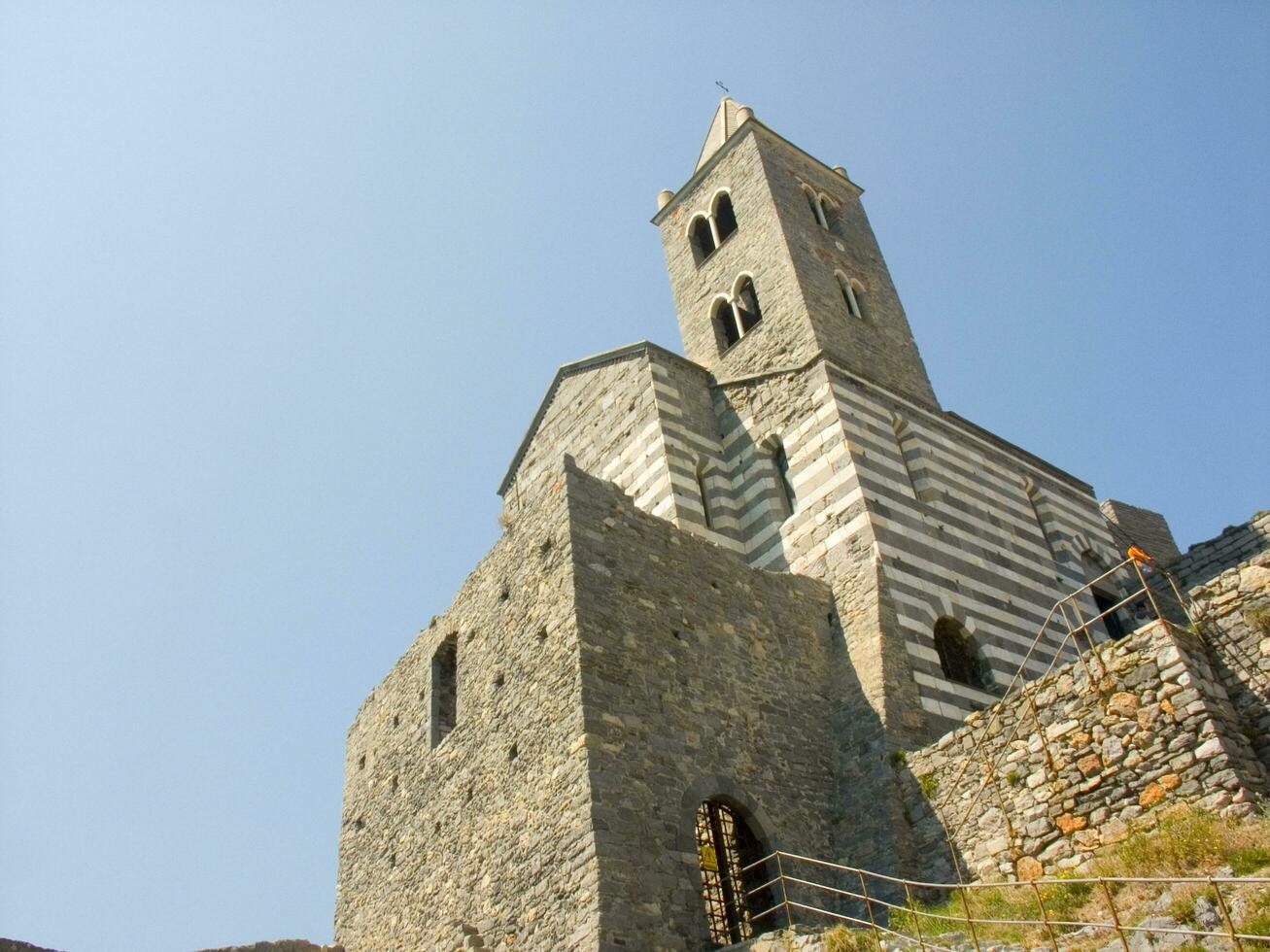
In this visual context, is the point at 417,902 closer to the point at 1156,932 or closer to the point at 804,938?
the point at 804,938

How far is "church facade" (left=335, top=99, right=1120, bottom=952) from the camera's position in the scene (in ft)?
41.7

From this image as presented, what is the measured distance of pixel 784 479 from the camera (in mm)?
19000

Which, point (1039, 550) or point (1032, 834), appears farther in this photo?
point (1039, 550)

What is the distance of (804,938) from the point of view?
10477mm

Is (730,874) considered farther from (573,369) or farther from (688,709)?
(573,369)

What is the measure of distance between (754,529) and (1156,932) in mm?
10462

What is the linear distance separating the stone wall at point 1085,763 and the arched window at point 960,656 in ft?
9.48

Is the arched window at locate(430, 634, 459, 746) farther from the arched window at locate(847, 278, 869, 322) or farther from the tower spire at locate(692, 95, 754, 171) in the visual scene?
the tower spire at locate(692, 95, 754, 171)

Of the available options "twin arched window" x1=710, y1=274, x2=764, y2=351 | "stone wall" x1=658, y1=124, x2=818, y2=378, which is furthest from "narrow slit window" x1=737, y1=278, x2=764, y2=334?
"stone wall" x1=658, y1=124, x2=818, y2=378

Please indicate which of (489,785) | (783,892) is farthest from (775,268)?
(783,892)

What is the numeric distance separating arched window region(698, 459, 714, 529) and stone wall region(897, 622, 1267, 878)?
6.39 meters

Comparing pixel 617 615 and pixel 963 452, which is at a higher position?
pixel 963 452

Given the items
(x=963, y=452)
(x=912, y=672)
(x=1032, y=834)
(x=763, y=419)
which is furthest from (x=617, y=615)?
(x=963, y=452)

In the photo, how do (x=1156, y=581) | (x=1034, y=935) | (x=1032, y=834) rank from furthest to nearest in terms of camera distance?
(x=1156, y=581)
(x=1032, y=834)
(x=1034, y=935)
